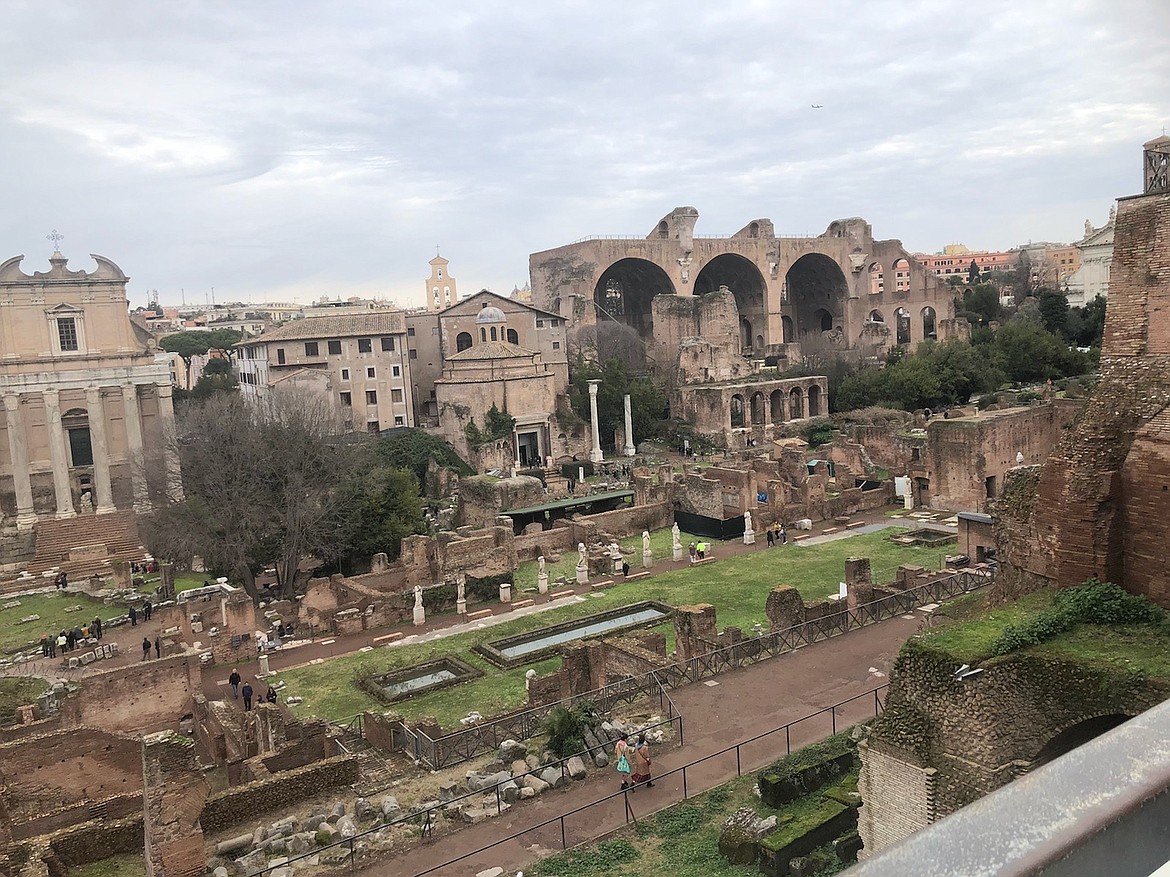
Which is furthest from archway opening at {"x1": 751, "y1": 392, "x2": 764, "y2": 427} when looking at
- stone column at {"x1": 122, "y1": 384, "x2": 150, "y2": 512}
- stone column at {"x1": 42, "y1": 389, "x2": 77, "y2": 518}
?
stone column at {"x1": 42, "y1": 389, "x2": 77, "y2": 518}

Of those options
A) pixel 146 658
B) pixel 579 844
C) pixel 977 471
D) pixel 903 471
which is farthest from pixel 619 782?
pixel 903 471

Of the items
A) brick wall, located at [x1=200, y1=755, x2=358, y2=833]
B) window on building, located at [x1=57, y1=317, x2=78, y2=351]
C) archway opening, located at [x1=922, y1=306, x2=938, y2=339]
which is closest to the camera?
brick wall, located at [x1=200, y1=755, x2=358, y2=833]

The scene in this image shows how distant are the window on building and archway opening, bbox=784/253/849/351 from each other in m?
49.3

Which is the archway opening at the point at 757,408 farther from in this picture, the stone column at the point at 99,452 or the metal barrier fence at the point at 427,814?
the metal barrier fence at the point at 427,814

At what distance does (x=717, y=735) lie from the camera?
13336 millimetres

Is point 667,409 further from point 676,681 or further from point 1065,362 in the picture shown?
point 676,681

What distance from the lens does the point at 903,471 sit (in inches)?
1308

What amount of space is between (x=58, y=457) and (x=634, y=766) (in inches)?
1293

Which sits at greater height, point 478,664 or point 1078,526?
point 1078,526

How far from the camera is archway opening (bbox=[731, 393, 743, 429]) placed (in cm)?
5084

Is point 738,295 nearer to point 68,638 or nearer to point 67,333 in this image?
point 67,333

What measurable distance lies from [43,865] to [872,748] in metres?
9.99

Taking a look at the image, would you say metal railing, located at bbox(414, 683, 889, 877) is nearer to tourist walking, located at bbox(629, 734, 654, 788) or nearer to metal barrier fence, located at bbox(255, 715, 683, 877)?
tourist walking, located at bbox(629, 734, 654, 788)

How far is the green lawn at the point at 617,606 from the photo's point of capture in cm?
1727
